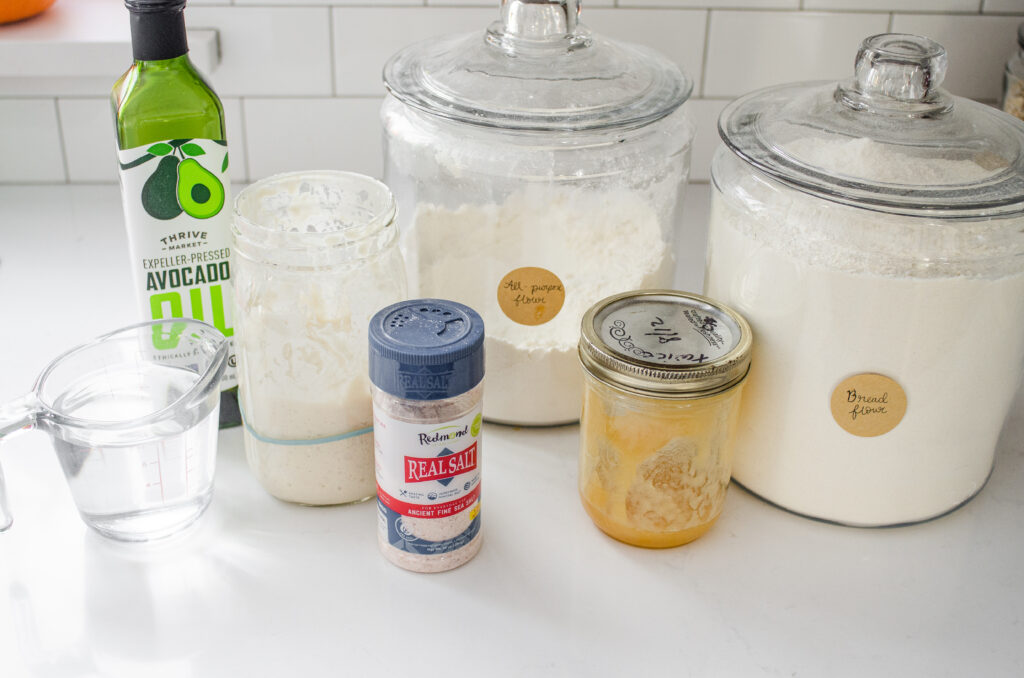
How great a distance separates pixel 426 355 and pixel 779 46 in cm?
72

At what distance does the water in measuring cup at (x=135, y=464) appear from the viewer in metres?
0.72

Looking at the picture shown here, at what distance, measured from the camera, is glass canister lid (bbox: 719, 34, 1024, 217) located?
2.17 feet

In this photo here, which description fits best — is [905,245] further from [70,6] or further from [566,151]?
[70,6]

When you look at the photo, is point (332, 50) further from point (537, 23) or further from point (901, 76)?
point (901, 76)

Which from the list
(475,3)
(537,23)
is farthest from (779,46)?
(537,23)

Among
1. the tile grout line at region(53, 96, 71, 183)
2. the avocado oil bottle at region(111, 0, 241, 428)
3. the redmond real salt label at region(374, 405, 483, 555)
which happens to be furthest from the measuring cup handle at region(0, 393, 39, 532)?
the tile grout line at region(53, 96, 71, 183)

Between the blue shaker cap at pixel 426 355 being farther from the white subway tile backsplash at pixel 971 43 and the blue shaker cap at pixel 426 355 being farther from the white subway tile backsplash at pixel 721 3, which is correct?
the white subway tile backsplash at pixel 971 43

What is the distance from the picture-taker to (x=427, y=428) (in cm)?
67

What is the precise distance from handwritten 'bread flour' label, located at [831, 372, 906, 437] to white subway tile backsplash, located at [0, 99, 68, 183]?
0.95 m

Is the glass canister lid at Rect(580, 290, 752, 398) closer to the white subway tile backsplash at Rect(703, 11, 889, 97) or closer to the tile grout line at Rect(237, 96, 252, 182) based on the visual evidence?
the white subway tile backsplash at Rect(703, 11, 889, 97)

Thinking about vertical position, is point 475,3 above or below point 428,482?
above

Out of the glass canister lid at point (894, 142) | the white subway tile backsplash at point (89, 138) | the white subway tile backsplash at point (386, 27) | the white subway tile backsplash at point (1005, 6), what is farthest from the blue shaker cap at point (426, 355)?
the white subway tile backsplash at point (1005, 6)

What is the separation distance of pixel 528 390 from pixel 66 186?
708 millimetres

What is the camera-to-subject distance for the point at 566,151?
792mm
